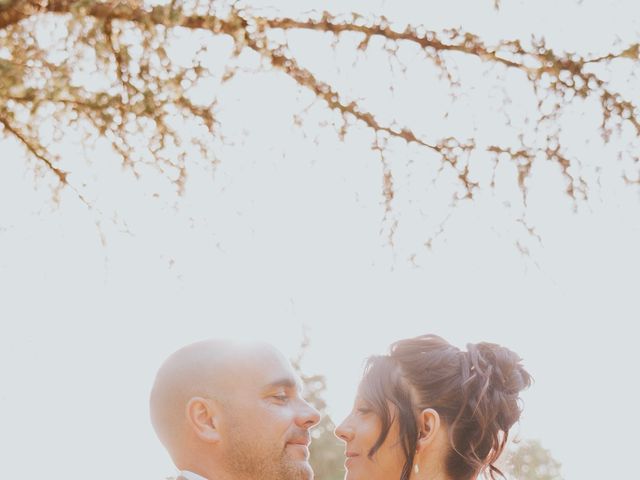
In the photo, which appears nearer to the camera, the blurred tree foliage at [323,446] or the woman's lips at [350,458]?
the woman's lips at [350,458]

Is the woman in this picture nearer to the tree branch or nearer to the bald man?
the bald man

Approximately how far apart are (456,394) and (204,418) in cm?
137

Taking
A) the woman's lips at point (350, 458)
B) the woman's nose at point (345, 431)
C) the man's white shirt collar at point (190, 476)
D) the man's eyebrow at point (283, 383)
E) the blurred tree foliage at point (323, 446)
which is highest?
the man's eyebrow at point (283, 383)

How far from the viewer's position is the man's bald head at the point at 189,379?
436cm

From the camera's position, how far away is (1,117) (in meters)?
4.56

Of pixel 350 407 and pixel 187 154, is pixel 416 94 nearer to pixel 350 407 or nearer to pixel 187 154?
pixel 187 154

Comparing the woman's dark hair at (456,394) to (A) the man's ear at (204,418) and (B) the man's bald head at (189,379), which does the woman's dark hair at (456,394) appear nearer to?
(B) the man's bald head at (189,379)

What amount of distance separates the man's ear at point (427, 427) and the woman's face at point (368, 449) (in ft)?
0.35

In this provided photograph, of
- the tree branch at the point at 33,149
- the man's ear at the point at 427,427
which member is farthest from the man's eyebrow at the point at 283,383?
the tree branch at the point at 33,149

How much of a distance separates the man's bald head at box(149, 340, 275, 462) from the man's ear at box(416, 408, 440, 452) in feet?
3.22

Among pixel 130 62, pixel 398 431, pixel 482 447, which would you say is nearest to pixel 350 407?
pixel 398 431

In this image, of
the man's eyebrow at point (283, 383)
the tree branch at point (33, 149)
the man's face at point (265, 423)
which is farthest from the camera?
the tree branch at point (33, 149)

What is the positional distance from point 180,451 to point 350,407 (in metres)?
1.24

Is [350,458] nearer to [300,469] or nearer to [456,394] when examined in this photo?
[456,394]
